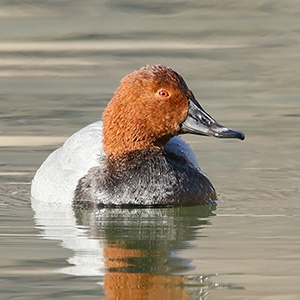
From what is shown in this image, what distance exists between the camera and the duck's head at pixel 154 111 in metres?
10.3

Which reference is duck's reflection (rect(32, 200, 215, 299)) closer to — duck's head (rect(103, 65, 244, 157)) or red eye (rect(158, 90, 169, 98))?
duck's head (rect(103, 65, 244, 157))

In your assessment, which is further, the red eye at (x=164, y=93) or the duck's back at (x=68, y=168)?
the duck's back at (x=68, y=168)

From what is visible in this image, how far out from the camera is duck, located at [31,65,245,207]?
10.2m

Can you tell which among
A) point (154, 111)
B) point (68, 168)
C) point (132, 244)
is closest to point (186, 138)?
point (68, 168)

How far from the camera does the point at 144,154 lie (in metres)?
10.5

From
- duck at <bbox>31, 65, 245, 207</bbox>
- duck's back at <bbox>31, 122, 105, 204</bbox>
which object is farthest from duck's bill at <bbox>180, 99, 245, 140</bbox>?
duck's back at <bbox>31, 122, 105, 204</bbox>

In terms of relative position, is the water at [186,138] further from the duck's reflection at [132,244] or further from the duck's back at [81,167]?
the duck's back at [81,167]

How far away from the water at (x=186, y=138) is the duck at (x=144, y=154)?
0.17 m

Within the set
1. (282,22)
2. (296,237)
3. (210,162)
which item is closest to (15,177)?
(210,162)

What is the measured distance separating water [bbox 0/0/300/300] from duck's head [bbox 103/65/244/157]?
749 mm

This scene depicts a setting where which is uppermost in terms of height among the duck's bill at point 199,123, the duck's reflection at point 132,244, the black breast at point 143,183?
the duck's bill at point 199,123

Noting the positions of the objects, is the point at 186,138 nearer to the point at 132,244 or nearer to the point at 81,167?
the point at 81,167

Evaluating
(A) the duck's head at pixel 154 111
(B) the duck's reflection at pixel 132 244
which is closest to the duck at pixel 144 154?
(A) the duck's head at pixel 154 111

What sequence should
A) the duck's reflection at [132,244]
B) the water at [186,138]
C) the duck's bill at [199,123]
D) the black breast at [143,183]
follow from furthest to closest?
the duck's bill at [199,123]
the black breast at [143,183]
the water at [186,138]
the duck's reflection at [132,244]
